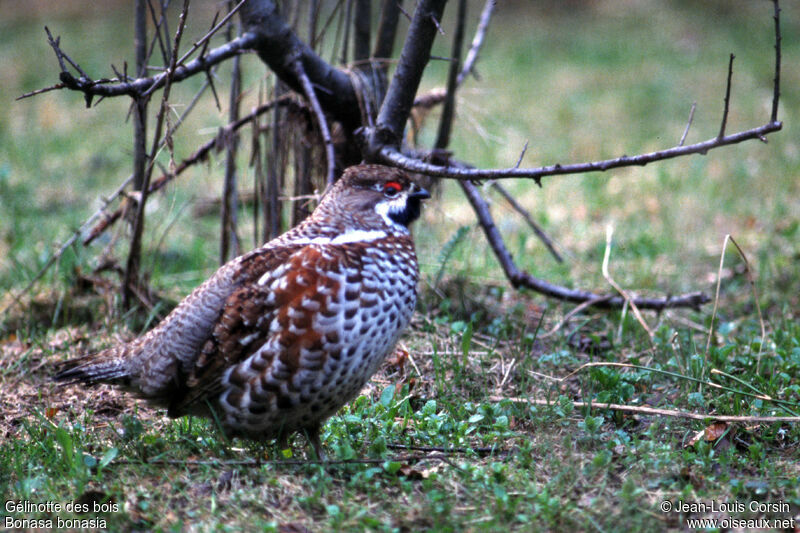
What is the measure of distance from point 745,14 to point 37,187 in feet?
42.7

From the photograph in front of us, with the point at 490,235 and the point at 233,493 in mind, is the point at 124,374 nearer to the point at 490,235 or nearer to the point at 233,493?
the point at 233,493

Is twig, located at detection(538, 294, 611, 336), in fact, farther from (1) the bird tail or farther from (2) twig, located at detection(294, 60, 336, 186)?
(1) the bird tail

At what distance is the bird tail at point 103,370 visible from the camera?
347 cm

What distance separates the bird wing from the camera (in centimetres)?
305

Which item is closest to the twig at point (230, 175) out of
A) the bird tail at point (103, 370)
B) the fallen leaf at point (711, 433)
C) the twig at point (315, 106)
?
the twig at point (315, 106)

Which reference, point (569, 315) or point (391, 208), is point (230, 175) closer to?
point (391, 208)

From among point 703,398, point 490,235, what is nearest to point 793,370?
point 703,398

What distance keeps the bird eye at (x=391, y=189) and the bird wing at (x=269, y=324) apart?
19.3 inches

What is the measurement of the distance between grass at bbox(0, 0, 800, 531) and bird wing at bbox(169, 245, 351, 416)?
1.05ft

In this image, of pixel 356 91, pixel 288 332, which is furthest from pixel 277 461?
pixel 356 91

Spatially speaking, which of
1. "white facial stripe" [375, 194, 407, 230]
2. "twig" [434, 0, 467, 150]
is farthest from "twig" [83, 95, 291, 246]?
"white facial stripe" [375, 194, 407, 230]

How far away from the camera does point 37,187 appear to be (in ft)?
27.4

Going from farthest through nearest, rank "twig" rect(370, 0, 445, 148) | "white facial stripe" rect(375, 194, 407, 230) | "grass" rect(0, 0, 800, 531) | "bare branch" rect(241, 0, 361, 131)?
1. "bare branch" rect(241, 0, 361, 131)
2. "twig" rect(370, 0, 445, 148)
3. "white facial stripe" rect(375, 194, 407, 230)
4. "grass" rect(0, 0, 800, 531)

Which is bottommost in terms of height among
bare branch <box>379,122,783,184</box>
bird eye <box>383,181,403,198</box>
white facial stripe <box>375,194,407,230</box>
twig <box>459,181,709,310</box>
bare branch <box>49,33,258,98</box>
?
twig <box>459,181,709,310</box>
